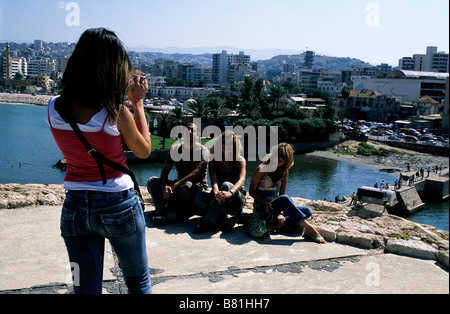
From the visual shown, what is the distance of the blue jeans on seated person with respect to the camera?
4.24m

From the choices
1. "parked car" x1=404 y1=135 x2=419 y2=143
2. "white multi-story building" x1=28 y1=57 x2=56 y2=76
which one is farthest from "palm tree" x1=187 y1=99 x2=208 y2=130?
"white multi-story building" x1=28 y1=57 x2=56 y2=76

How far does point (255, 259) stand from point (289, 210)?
0.82m

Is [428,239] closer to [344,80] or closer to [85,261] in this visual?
[85,261]

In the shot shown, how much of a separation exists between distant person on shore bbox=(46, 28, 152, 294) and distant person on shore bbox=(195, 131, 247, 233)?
2343 mm

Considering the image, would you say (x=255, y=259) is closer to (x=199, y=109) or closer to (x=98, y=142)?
(x=98, y=142)

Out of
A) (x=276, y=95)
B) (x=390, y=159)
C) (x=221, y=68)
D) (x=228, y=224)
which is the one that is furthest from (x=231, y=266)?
(x=221, y=68)

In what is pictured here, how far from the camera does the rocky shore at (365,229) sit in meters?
3.67

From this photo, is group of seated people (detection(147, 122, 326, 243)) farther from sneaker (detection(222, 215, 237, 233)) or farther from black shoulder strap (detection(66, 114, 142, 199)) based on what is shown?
black shoulder strap (detection(66, 114, 142, 199))

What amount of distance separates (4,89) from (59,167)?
86.3m

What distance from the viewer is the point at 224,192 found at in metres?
4.33

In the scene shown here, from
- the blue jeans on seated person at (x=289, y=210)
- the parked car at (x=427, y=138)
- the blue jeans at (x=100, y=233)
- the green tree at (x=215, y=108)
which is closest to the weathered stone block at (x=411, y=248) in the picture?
the blue jeans on seated person at (x=289, y=210)

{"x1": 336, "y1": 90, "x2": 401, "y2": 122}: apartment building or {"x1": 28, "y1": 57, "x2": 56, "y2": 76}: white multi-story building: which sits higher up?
{"x1": 28, "y1": 57, "x2": 56, "y2": 76}: white multi-story building
